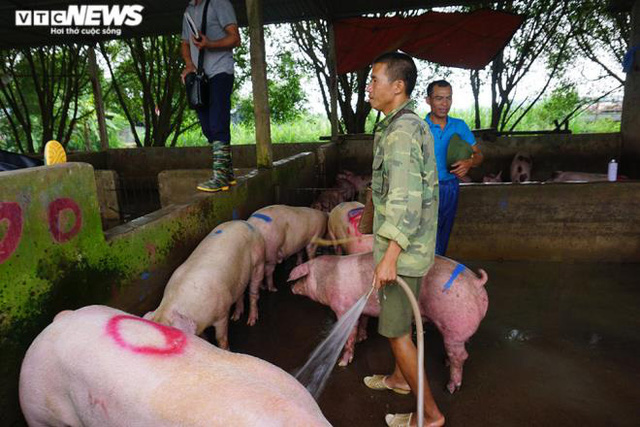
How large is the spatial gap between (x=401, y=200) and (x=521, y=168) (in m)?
7.18

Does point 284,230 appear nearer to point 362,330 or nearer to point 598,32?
point 362,330

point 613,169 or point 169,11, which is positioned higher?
point 169,11

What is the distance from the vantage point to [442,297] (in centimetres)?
262

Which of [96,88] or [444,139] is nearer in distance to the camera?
[444,139]

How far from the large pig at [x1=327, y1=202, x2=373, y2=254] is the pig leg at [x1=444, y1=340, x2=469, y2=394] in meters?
1.55

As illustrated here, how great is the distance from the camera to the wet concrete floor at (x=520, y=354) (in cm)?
258

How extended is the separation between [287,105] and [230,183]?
10.4 meters

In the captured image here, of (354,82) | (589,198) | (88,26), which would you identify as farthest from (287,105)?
(589,198)

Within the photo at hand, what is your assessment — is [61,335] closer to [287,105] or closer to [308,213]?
[308,213]

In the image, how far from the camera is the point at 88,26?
827 cm

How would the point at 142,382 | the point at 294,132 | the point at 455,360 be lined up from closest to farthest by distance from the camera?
the point at 142,382 < the point at 455,360 < the point at 294,132

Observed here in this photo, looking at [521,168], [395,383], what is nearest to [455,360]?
[395,383]

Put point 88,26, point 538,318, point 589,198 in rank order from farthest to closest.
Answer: point 88,26 < point 589,198 < point 538,318

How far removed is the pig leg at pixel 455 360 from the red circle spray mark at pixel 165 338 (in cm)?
185
